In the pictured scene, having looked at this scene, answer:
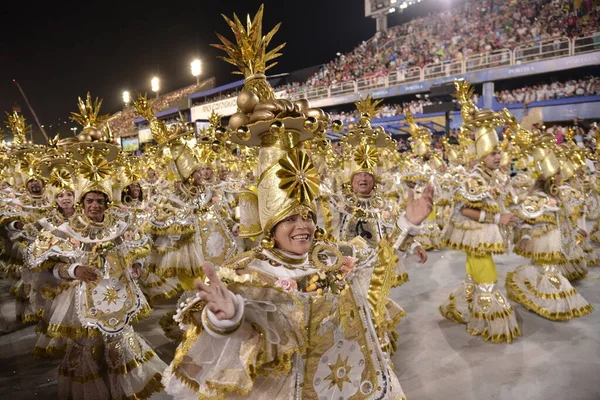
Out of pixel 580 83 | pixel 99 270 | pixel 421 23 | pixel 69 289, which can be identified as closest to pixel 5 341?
pixel 69 289

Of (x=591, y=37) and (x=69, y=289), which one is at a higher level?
(x=591, y=37)

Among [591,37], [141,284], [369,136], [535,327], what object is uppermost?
[591,37]

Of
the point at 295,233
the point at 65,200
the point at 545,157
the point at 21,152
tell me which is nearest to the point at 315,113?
the point at 295,233

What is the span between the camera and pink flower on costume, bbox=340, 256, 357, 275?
225 centimetres

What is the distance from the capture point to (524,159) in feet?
23.0

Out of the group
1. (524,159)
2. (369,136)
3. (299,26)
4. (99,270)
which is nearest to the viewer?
(99,270)

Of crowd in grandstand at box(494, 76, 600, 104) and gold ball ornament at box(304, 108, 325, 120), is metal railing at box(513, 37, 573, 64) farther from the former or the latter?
gold ball ornament at box(304, 108, 325, 120)

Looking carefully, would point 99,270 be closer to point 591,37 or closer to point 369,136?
point 369,136

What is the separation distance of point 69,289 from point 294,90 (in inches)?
1028

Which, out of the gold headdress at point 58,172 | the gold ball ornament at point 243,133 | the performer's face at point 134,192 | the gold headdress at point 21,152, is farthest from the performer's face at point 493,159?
the gold headdress at point 21,152

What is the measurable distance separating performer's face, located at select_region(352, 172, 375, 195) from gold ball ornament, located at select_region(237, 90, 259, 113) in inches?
104

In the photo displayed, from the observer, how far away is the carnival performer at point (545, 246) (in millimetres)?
5203

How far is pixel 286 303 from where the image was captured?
2.01 m

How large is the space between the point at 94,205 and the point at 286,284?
2188 mm
